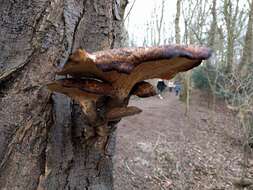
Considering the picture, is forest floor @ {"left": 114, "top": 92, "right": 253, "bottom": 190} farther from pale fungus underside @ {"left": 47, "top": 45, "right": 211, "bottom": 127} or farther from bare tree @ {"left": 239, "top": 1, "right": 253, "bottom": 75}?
bare tree @ {"left": 239, "top": 1, "right": 253, "bottom": 75}

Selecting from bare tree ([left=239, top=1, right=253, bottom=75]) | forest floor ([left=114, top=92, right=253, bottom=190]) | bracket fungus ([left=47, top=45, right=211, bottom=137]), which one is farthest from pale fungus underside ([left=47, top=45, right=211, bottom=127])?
bare tree ([left=239, top=1, right=253, bottom=75])

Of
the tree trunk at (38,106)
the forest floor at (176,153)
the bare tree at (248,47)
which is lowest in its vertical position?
the forest floor at (176,153)

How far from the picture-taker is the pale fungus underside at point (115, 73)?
0.67m

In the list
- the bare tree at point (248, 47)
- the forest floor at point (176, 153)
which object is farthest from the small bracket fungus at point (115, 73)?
the bare tree at point (248, 47)

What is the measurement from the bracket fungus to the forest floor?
3.59m

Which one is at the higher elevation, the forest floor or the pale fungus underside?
the pale fungus underside

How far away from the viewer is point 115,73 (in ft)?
2.50

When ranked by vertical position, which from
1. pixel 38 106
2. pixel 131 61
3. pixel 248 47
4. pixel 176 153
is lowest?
pixel 176 153

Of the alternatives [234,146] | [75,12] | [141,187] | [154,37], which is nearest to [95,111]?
[75,12]

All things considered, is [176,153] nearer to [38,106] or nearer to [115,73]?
[38,106]

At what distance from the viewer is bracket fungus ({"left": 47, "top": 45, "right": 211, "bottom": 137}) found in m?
0.67

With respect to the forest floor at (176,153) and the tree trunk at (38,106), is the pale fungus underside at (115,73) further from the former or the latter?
the forest floor at (176,153)

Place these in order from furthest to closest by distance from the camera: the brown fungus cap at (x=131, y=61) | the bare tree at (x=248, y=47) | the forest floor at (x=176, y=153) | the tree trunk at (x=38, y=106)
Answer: the bare tree at (x=248, y=47) < the forest floor at (x=176, y=153) < the tree trunk at (x=38, y=106) < the brown fungus cap at (x=131, y=61)

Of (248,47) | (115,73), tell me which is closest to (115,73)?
(115,73)
